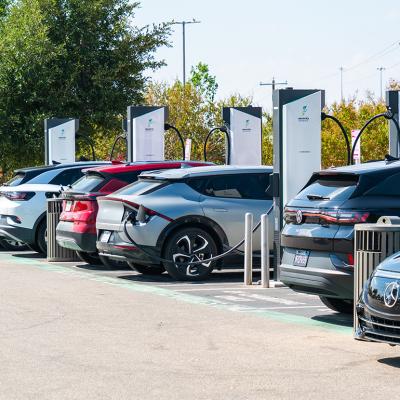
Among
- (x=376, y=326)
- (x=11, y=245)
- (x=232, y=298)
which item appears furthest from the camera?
(x=11, y=245)

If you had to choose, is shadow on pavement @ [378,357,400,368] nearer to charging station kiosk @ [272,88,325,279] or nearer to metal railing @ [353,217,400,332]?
metal railing @ [353,217,400,332]

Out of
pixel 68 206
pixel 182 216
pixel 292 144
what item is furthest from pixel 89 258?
pixel 292 144

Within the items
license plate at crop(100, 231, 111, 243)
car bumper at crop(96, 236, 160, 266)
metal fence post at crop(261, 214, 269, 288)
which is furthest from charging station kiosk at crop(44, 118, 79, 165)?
metal fence post at crop(261, 214, 269, 288)

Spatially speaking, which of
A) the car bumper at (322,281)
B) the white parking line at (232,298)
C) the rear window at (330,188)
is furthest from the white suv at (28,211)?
the car bumper at (322,281)

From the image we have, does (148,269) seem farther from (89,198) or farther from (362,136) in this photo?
(362,136)

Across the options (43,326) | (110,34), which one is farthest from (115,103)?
(43,326)

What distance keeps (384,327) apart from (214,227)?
26.3 feet

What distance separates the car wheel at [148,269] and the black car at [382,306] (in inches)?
345

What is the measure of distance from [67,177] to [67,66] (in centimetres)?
1532

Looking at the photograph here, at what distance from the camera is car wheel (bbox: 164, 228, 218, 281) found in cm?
1673

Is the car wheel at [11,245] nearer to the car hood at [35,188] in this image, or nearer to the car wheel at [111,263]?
the car hood at [35,188]

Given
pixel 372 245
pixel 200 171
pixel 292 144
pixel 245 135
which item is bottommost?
pixel 372 245

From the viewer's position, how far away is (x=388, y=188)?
462 inches

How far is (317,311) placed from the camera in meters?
12.9
